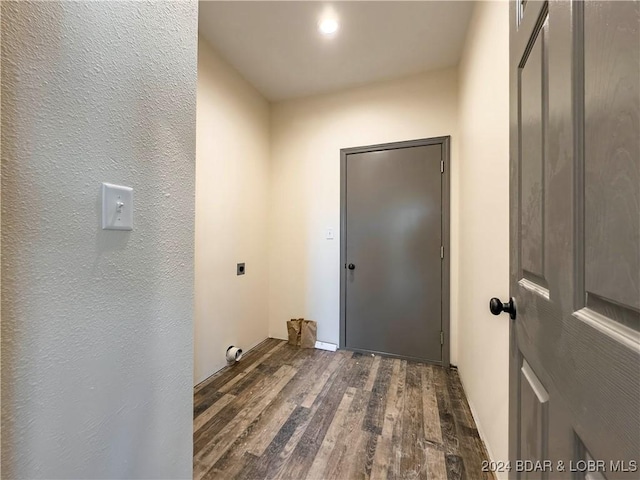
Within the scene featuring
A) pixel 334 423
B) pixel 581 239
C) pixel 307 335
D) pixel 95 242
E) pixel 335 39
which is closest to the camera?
pixel 581 239

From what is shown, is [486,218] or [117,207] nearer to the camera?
[117,207]

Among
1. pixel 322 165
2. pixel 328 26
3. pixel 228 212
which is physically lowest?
pixel 228 212

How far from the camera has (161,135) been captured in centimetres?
75

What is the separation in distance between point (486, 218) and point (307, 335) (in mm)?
1972

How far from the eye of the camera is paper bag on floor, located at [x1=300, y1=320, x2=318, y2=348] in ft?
8.71

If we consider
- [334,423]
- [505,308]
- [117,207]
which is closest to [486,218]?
[505,308]

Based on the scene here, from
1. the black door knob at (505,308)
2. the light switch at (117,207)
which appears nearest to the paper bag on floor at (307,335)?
the black door knob at (505,308)

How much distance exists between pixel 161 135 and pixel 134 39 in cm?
24

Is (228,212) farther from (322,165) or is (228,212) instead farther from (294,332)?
(294,332)

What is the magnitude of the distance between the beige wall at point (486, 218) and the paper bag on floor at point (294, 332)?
152cm

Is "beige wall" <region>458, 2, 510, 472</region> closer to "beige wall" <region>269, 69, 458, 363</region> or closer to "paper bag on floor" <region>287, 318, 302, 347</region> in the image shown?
"beige wall" <region>269, 69, 458, 363</region>

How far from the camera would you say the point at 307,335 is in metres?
2.65

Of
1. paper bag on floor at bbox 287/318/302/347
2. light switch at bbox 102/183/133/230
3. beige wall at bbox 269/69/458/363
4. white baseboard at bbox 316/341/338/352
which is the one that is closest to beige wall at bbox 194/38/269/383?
beige wall at bbox 269/69/458/363

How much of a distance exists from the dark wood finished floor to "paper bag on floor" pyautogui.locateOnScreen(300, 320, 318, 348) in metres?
0.33
